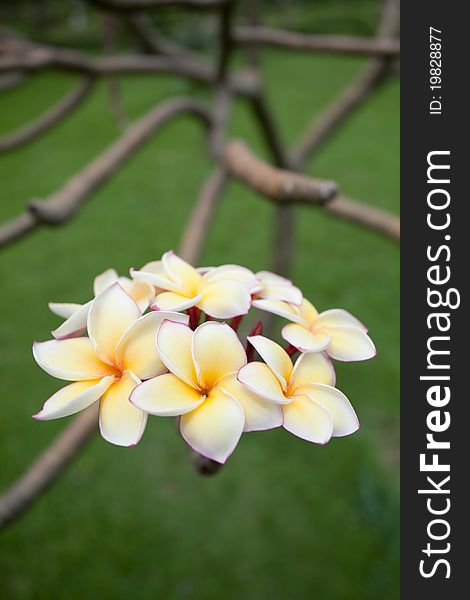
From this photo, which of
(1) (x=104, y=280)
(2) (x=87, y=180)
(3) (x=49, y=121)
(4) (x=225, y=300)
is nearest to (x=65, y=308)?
(1) (x=104, y=280)

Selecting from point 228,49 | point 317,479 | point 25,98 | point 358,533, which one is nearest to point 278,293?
point 228,49

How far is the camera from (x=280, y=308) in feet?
1.43

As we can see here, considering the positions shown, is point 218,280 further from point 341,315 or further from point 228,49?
point 228,49

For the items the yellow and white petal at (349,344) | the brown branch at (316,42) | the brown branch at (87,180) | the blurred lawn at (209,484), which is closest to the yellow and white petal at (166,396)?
the yellow and white petal at (349,344)

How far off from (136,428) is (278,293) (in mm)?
151

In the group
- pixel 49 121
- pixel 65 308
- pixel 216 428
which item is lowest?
pixel 216 428

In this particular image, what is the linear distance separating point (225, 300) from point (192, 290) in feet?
0.13

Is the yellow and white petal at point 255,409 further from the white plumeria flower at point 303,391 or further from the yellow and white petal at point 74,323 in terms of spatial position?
the yellow and white petal at point 74,323

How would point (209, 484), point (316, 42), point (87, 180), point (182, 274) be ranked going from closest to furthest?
1. point (182, 274)
2. point (87, 180)
3. point (316, 42)
4. point (209, 484)

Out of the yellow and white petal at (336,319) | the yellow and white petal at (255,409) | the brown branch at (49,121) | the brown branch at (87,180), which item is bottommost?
the yellow and white petal at (255,409)

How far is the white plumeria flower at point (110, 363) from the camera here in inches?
14.7

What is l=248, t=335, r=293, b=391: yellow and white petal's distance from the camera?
39 cm

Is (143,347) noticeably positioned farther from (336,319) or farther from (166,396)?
(336,319)

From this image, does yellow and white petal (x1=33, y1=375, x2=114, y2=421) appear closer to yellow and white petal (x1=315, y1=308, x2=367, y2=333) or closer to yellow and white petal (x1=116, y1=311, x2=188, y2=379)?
yellow and white petal (x1=116, y1=311, x2=188, y2=379)
